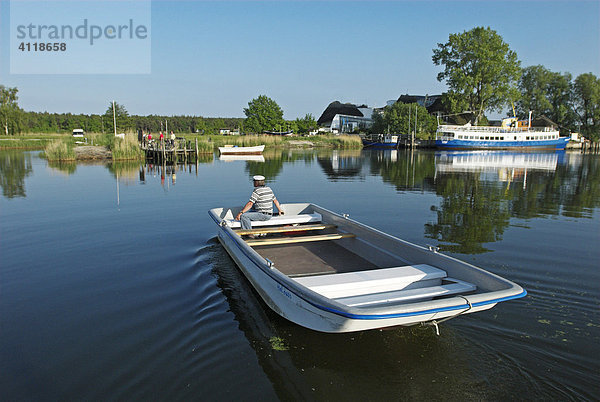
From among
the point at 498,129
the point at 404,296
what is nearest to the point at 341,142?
the point at 498,129

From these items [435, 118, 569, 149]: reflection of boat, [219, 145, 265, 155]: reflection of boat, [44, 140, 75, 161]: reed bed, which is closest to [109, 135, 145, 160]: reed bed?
[44, 140, 75, 161]: reed bed

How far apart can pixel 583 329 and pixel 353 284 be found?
2976 millimetres

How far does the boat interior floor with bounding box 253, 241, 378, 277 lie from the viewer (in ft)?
19.9

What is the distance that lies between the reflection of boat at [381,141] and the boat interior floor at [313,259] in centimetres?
5684

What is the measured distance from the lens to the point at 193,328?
498cm

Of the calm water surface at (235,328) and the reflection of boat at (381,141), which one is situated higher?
the reflection of boat at (381,141)

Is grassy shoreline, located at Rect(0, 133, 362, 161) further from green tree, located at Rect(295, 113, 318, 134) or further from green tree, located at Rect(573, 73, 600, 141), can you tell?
green tree, located at Rect(573, 73, 600, 141)

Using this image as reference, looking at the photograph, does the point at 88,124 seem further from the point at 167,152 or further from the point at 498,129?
the point at 498,129

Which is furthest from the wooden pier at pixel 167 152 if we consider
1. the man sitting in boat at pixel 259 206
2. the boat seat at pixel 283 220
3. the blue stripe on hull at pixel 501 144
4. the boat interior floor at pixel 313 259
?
the blue stripe on hull at pixel 501 144

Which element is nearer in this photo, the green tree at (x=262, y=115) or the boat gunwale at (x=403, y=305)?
the boat gunwale at (x=403, y=305)

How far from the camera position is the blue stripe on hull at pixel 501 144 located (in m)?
54.5

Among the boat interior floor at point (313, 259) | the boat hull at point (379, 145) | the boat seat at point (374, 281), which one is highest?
the boat hull at point (379, 145)

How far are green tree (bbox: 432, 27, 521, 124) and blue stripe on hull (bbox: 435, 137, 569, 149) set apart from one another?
7456mm

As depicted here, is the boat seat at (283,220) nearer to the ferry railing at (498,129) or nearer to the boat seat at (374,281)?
the boat seat at (374,281)
